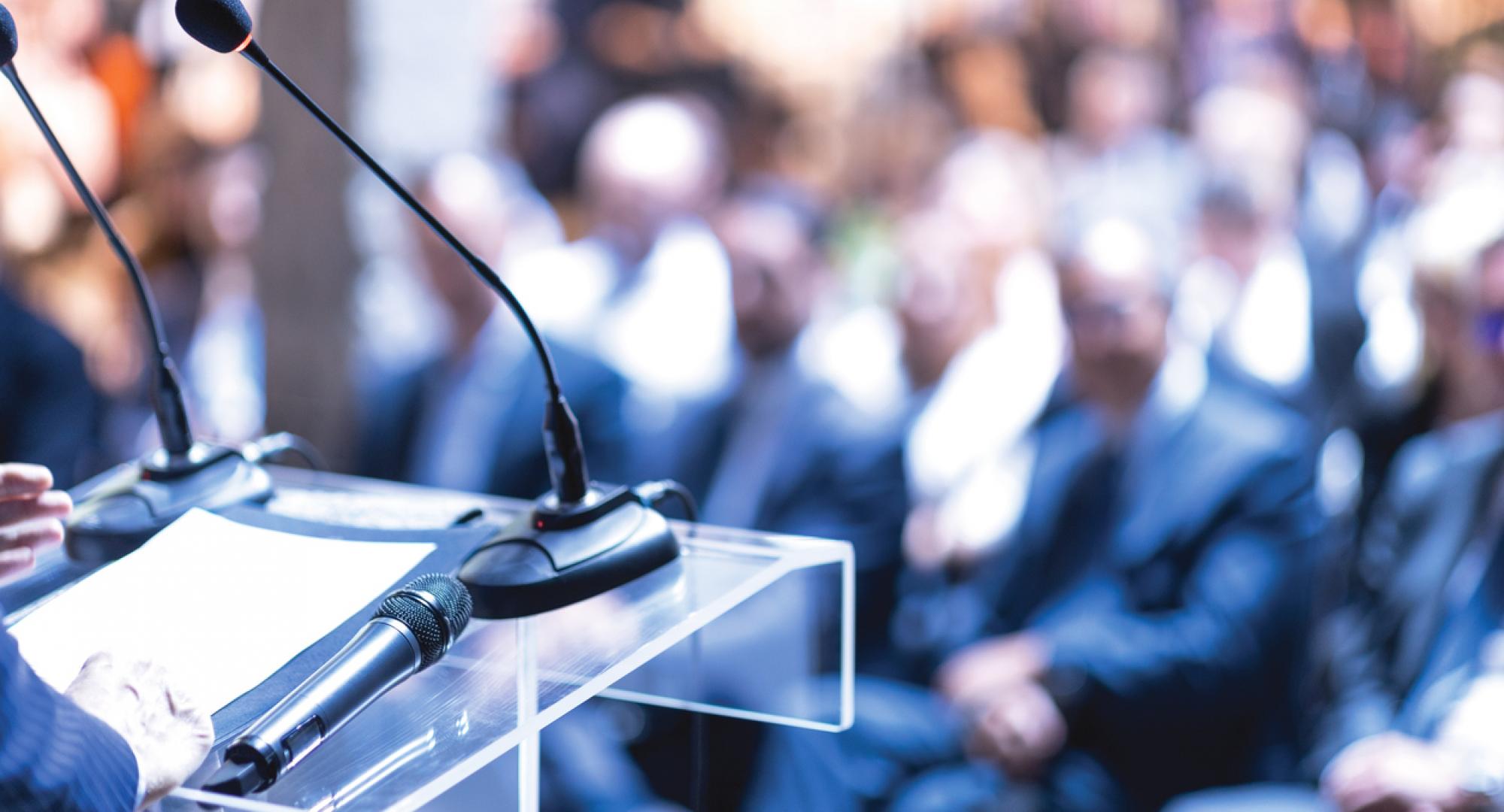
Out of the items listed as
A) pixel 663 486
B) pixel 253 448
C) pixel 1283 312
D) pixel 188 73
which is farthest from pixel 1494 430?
pixel 188 73

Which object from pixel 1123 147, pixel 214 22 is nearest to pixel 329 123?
pixel 214 22

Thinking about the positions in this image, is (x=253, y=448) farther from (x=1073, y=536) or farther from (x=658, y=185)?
(x=658, y=185)

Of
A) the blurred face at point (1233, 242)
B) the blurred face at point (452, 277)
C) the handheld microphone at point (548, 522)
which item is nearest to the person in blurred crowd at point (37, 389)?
the blurred face at point (452, 277)

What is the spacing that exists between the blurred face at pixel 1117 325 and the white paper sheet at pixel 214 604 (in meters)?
1.66

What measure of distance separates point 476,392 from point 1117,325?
1.30 meters

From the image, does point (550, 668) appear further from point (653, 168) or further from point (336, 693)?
point (653, 168)

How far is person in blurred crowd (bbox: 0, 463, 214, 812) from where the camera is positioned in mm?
632

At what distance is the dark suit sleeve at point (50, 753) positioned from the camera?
2.06ft

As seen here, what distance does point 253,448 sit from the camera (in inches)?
45.1

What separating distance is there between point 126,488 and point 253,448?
0.13 m

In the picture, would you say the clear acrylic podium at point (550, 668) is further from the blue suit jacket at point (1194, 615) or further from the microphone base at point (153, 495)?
the blue suit jacket at point (1194, 615)

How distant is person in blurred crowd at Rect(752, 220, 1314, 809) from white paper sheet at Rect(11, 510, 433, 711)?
1376 millimetres

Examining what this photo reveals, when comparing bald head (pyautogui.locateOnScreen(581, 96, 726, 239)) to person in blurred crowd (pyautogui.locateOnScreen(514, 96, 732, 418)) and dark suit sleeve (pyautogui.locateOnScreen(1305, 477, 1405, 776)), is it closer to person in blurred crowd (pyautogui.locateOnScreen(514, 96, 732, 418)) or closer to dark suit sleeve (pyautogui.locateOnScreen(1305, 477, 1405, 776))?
person in blurred crowd (pyautogui.locateOnScreen(514, 96, 732, 418))

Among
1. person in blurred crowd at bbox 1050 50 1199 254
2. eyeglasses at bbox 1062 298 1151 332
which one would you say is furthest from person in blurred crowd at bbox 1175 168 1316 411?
eyeglasses at bbox 1062 298 1151 332
